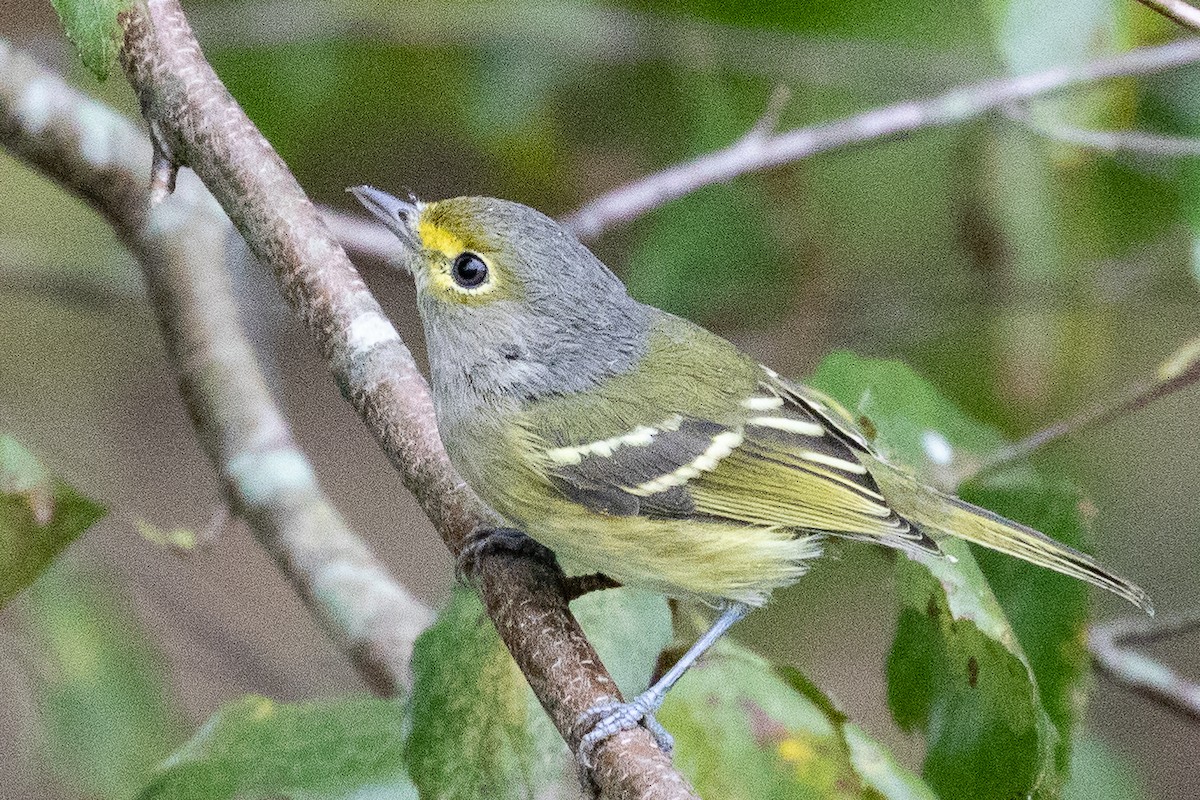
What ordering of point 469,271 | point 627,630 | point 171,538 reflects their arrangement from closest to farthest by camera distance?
point 627,630
point 469,271
point 171,538

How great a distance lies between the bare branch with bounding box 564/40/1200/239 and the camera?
3316mm

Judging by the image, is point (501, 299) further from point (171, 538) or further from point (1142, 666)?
point (1142, 666)

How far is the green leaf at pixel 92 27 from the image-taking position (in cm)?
157

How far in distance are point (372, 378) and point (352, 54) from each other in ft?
6.73

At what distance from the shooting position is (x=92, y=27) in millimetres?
1574

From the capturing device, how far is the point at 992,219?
13.2ft

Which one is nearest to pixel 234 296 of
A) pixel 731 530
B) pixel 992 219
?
pixel 731 530

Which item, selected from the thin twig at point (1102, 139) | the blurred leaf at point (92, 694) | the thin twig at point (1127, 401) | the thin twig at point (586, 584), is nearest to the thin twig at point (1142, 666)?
the thin twig at point (1127, 401)

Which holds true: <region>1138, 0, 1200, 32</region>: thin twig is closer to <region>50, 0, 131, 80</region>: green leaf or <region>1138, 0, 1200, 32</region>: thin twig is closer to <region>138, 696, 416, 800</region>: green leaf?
<region>50, 0, 131, 80</region>: green leaf

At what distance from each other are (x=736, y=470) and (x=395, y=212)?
79 cm

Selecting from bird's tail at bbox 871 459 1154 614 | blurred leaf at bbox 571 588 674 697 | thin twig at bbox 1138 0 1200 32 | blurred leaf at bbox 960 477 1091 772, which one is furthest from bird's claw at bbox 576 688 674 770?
thin twig at bbox 1138 0 1200 32

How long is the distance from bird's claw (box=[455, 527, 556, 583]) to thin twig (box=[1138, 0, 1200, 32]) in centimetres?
124

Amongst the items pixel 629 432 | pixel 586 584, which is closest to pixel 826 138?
pixel 629 432

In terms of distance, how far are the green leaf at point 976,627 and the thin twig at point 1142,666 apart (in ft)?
1.88
